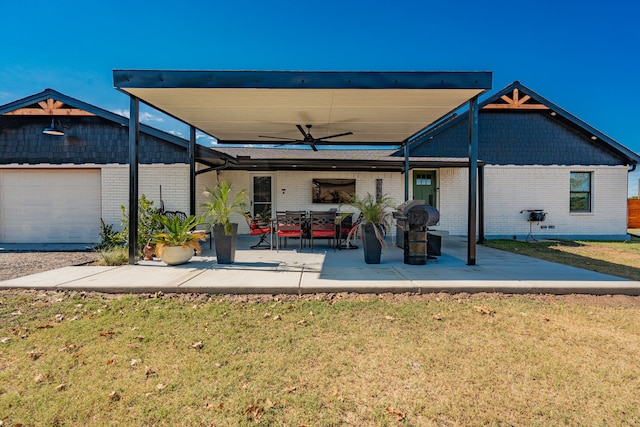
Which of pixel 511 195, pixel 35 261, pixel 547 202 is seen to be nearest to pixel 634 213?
pixel 547 202

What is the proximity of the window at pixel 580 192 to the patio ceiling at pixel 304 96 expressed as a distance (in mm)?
7778

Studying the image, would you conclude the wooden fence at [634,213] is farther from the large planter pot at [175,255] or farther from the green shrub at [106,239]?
the green shrub at [106,239]

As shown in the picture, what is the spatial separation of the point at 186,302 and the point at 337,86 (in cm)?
385

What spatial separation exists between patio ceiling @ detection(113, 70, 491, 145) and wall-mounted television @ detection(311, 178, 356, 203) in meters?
3.88

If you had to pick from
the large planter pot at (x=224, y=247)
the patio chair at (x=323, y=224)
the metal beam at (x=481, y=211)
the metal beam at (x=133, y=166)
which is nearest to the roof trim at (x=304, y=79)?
the metal beam at (x=133, y=166)

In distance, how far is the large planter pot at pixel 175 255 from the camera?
19.1 feet

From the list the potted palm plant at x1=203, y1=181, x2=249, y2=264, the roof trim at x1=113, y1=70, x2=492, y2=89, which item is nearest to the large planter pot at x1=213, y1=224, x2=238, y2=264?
the potted palm plant at x1=203, y1=181, x2=249, y2=264

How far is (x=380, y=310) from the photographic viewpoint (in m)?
3.72

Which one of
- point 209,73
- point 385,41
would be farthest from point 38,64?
point 385,41

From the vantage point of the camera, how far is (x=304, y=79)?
527 cm

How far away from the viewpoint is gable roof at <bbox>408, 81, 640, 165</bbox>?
11719 mm

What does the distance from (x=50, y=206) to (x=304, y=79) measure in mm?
9110

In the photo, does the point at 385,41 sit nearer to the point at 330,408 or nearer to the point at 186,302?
the point at 186,302

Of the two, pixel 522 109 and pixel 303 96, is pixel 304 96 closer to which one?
pixel 303 96
